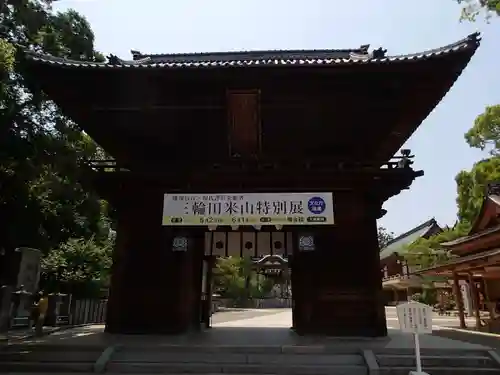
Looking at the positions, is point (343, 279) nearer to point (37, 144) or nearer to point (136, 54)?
point (136, 54)

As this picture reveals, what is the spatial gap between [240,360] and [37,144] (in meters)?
9.47

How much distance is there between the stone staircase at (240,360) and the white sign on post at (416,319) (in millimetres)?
1524

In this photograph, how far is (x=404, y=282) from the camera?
33.9m

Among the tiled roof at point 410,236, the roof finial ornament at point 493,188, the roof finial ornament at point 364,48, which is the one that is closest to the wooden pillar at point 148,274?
the roof finial ornament at point 364,48

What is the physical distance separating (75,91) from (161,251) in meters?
3.94

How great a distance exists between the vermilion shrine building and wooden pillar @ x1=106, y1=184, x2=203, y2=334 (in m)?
0.02

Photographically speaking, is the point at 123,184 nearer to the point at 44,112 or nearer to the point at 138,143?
the point at 138,143

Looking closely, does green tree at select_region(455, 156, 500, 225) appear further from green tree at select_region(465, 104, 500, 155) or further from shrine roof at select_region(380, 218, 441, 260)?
shrine roof at select_region(380, 218, 441, 260)

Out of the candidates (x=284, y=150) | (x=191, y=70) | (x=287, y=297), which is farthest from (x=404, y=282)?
(x=191, y=70)

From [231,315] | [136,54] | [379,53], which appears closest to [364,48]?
[379,53]

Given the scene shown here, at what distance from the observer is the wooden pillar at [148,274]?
911 centimetres

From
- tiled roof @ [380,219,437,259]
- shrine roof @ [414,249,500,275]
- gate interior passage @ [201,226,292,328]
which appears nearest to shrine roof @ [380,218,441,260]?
tiled roof @ [380,219,437,259]

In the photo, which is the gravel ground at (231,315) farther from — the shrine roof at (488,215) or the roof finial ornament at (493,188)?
the roof finial ornament at (493,188)

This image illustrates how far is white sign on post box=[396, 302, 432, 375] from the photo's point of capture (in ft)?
18.1
